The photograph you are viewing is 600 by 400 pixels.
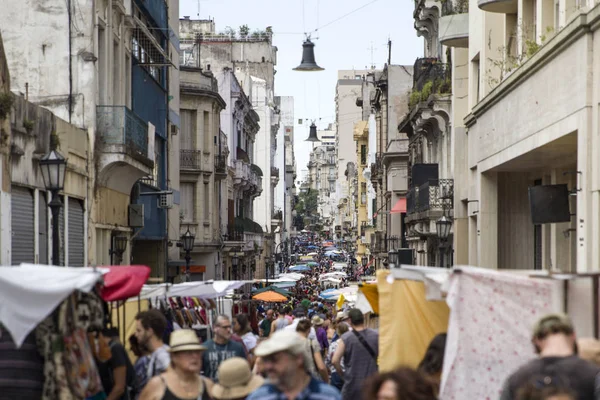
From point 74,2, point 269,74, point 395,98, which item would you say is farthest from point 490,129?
point 269,74

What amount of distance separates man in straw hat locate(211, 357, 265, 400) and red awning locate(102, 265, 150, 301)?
213 cm

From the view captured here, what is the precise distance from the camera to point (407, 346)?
1067 centimetres

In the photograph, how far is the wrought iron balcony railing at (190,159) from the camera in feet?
142

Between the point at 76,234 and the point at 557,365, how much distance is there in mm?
16911

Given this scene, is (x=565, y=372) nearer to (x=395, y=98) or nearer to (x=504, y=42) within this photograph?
(x=504, y=42)

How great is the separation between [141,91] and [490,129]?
429 inches

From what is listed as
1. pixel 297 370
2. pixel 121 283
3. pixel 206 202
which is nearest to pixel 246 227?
pixel 206 202

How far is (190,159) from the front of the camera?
43438mm

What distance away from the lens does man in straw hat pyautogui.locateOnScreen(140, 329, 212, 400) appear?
8070 millimetres

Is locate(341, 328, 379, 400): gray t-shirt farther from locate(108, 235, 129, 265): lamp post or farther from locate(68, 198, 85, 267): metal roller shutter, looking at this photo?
locate(108, 235, 129, 265): lamp post

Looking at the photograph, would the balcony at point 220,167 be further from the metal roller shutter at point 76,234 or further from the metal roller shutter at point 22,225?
the metal roller shutter at point 22,225

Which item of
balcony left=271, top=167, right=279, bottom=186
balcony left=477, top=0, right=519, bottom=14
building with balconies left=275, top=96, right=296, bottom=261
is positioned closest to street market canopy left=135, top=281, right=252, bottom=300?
balcony left=477, top=0, right=519, bottom=14

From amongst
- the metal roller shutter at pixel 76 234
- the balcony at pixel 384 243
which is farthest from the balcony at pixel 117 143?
the balcony at pixel 384 243

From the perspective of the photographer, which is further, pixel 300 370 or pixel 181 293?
pixel 181 293
